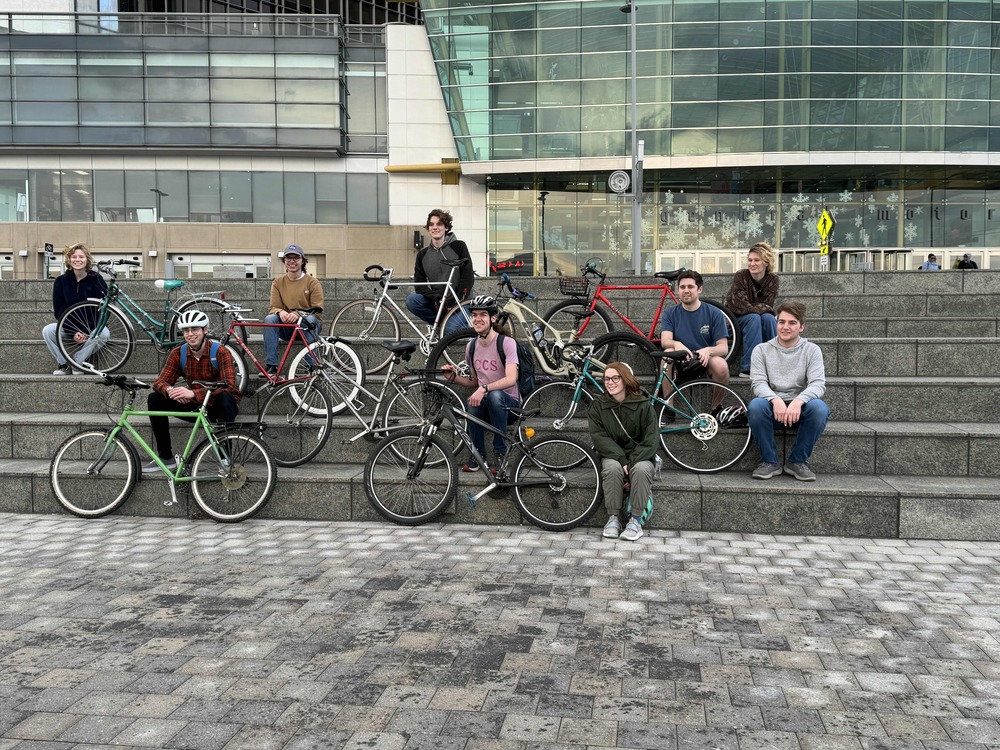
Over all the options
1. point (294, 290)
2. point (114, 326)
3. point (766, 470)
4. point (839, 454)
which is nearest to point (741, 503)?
point (766, 470)

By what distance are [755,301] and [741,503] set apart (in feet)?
8.54

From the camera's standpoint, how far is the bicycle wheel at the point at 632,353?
27.7 ft

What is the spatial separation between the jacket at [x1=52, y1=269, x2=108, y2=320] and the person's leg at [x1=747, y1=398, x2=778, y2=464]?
7260mm

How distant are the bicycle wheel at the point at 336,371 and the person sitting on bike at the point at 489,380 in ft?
3.58

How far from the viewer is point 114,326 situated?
400 inches

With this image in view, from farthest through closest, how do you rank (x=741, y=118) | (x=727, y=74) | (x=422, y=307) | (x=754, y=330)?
(x=741, y=118) → (x=727, y=74) → (x=422, y=307) → (x=754, y=330)

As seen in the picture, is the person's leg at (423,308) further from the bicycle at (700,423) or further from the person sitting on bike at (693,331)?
the person sitting on bike at (693,331)

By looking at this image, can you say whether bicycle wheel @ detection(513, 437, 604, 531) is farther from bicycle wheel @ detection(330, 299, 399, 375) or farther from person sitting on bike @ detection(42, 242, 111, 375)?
person sitting on bike @ detection(42, 242, 111, 375)

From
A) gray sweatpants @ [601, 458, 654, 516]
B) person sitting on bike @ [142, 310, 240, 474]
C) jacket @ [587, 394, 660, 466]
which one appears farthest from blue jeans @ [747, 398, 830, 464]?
person sitting on bike @ [142, 310, 240, 474]

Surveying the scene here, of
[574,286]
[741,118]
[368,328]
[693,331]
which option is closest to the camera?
[693,331]

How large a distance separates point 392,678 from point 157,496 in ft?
14.0

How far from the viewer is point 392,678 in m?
4.19

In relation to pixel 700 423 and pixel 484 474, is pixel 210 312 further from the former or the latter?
pixel 700 423

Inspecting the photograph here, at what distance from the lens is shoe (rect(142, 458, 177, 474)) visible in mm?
7570
